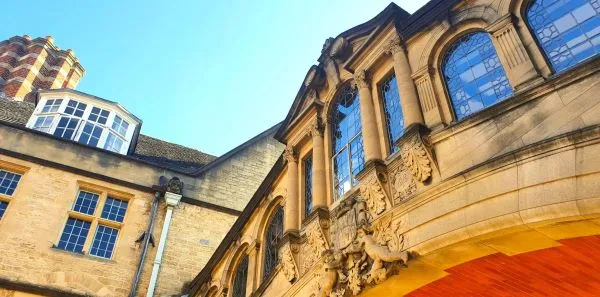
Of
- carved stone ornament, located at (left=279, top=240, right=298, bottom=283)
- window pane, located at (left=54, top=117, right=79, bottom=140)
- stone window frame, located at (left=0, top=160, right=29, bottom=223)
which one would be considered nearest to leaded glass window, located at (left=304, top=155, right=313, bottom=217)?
carved stone ornament, located at (left=279, top=240, right=298, bottom=283)

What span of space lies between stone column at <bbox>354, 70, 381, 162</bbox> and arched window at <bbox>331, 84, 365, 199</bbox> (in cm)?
44

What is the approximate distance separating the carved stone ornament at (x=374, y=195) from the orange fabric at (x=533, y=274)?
113cm

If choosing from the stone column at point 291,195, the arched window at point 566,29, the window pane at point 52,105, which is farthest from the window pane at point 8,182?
the arched window at point 566,29

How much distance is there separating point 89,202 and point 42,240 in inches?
78.0

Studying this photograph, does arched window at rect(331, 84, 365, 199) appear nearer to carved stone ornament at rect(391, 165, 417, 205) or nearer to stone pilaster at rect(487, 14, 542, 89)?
carved stone ornament at rect(391, 165, 417, 205)

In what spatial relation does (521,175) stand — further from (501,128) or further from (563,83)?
(563,83)

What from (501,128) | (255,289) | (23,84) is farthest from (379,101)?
(23,84)

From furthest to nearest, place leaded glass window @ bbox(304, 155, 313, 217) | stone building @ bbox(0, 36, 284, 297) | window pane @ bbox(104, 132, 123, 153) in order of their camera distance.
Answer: window pane @ bbox(104, 132, 123, 153) < stone building @ bbox(0, 36, 284, 297) < leaded glass window @ bbox(304, 155, 313, 217)

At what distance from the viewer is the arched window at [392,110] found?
689cm

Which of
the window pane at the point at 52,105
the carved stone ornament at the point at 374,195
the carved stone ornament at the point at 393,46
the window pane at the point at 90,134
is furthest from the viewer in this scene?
the window pane at the point at 52,105

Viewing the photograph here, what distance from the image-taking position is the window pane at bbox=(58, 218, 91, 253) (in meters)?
13.8

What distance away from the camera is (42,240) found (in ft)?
43.5

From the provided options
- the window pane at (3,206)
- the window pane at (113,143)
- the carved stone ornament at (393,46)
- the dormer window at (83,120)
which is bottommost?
the carved stone ornament at (393,46)

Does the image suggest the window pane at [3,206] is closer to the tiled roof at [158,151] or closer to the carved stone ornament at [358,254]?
the tiled roof at [158,151]
